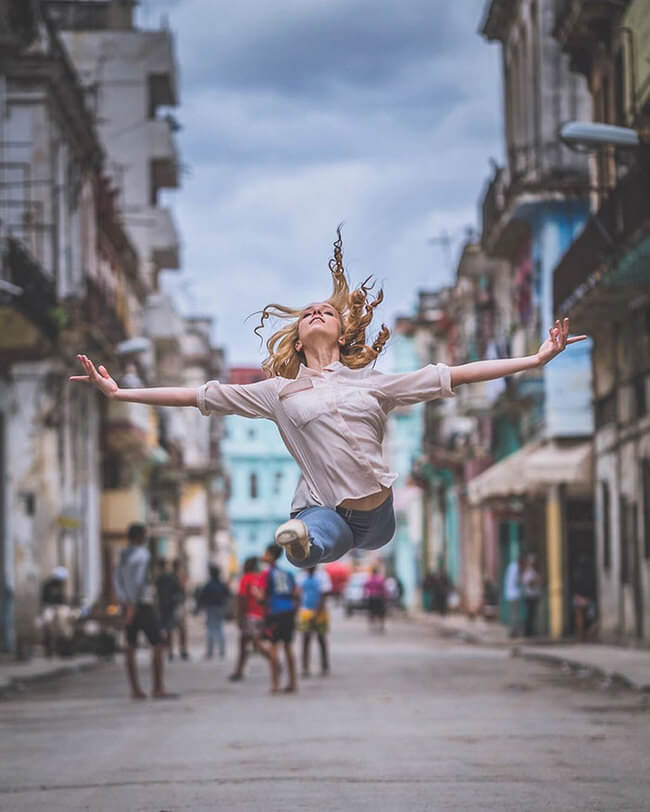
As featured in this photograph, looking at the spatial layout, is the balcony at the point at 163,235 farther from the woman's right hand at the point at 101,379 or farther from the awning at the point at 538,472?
the woman's right hand at the point at 101,379

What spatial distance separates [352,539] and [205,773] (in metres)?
4.10

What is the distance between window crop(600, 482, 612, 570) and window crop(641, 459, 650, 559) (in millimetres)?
3904

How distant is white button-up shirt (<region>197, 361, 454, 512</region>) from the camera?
7.39 m

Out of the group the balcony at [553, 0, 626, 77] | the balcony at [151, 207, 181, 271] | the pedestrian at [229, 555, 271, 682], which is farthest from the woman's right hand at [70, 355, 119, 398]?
the balcony at [151, 207, 181, 271]

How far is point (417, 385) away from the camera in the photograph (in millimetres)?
7453

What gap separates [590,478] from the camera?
1385 inches

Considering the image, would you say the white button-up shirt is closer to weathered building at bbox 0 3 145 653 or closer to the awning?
weathered building at bbox 0 3 145 653

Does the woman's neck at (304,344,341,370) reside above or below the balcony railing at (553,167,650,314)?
below

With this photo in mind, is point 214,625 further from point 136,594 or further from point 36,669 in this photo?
point 136,594

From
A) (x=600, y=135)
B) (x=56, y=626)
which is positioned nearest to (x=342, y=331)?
(x=600, y=135)

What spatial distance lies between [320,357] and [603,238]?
750 inches

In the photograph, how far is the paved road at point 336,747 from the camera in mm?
9531

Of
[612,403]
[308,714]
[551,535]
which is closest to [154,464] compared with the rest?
[551,535]

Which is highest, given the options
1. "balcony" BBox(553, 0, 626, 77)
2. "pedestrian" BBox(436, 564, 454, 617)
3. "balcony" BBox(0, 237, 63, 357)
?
"balcony" BBox(553, 0, 626, 77)
